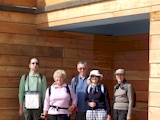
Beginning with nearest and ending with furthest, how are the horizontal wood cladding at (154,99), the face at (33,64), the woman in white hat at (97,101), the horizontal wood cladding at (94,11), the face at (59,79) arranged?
the horizontal wood cladding at (154,99)
the horizontal wood cladding at (94,11)
the woman in white hat at (97,101)
the face at (59,79)
the face at (33,64)

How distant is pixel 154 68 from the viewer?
604cm

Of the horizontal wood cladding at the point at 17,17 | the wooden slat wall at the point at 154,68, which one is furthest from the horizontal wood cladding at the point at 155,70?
the horizontal wood cladding at the point at 17,17

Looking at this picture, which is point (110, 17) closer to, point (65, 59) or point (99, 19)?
point (99, 19)

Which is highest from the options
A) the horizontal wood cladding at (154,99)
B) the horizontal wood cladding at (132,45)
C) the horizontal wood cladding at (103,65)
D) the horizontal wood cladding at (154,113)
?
the horizontal wood cladding at (132,45)

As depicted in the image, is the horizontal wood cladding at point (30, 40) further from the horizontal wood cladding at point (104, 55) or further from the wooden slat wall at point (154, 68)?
the wooden slat wall at point (154, 68)

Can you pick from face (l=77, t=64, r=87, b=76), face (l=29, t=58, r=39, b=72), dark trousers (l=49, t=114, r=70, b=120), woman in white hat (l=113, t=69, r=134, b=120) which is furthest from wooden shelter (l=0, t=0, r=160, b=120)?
dark trousers (l=49, t=114, r=70, b=120)

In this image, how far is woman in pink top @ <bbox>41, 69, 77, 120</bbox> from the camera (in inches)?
283

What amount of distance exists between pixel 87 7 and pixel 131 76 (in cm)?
263

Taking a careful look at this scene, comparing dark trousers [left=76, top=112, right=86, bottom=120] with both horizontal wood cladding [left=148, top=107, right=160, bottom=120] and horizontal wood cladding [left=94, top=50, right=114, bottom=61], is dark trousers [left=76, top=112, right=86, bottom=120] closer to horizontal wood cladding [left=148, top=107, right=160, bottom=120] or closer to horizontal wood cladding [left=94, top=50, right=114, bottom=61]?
horizontal wood cladding [left=148, top=107, right=160, bottom=120]

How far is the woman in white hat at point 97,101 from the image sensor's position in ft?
23.2

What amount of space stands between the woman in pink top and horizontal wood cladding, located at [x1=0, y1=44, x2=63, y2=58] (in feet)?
5.00

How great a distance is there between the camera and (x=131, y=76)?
9477 mm

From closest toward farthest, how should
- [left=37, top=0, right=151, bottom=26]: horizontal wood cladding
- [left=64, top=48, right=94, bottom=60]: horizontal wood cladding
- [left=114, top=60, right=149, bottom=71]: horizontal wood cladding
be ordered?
[left=37, top=0, right=151, bottom=26]: horizontal wood cladding
[left=64, top=48, right=94, bottom=60]: horizontal wood cladding
[left=114, top=60, right=149, bottom=71]: horizontal wood cladding

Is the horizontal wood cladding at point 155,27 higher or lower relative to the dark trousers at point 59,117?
higher
